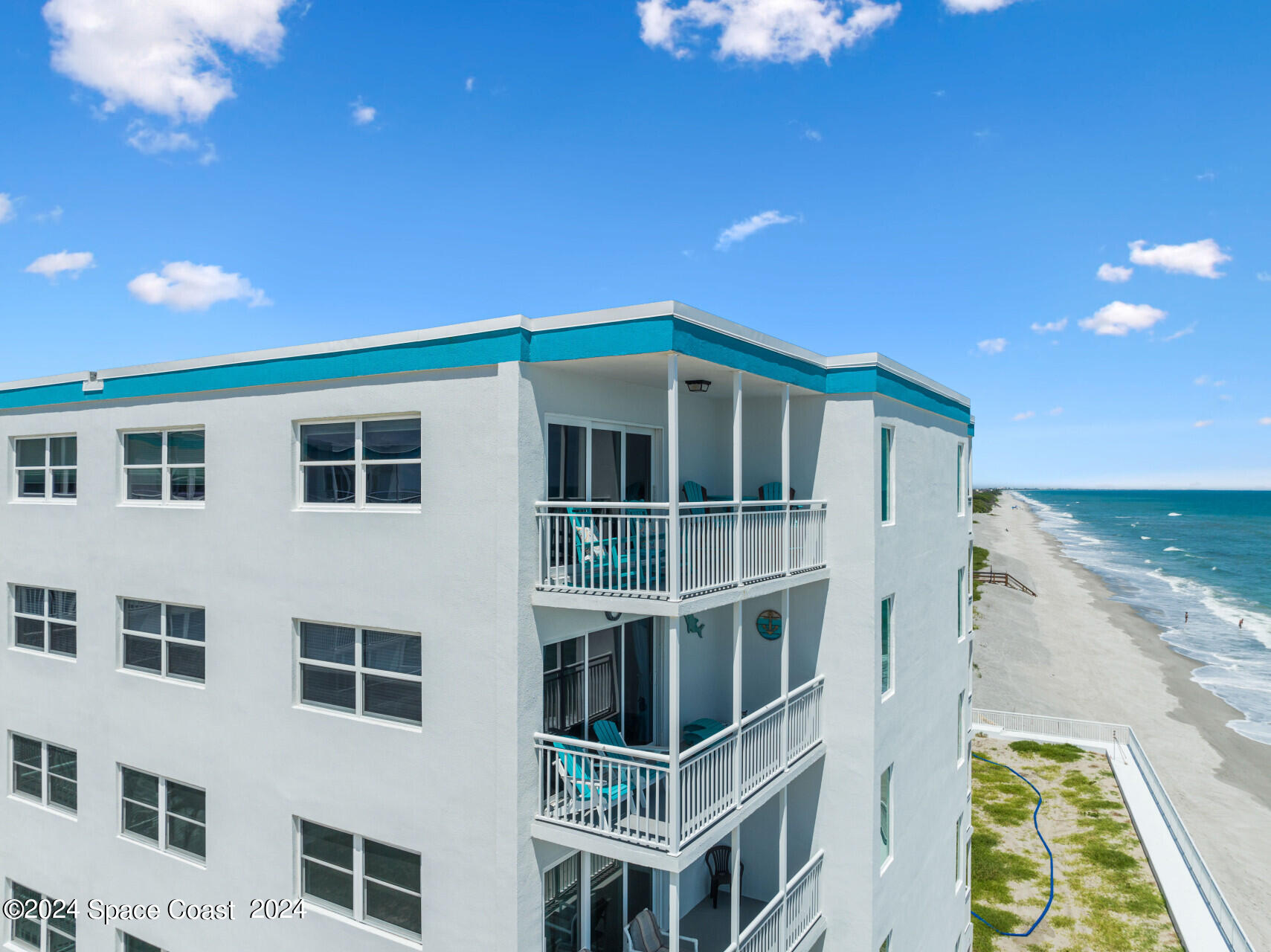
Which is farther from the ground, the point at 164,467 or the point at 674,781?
the point at 164,467

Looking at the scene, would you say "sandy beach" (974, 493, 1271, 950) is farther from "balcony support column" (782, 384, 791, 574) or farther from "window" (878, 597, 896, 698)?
"balcony support column" (782, 384, 791, 574)

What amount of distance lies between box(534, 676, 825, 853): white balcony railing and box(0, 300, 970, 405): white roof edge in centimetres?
491

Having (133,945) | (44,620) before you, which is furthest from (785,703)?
(44,620)

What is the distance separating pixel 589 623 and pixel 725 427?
4.68 m

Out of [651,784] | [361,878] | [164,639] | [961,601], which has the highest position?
[164,639]

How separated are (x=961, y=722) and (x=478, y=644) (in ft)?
45.9

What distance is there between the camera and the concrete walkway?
67.1 feet

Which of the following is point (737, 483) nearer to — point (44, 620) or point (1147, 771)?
point (44, 620)

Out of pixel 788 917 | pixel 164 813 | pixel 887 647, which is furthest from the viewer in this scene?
pixel 887 647

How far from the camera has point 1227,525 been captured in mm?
170125

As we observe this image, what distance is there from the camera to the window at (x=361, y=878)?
32.9 feet

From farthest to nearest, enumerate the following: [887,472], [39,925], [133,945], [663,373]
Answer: [39,925], [887,472], [133,945], [663,373]

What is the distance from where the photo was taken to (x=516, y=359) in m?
9.09

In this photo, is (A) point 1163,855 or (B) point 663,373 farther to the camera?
(A) point 1163,855
